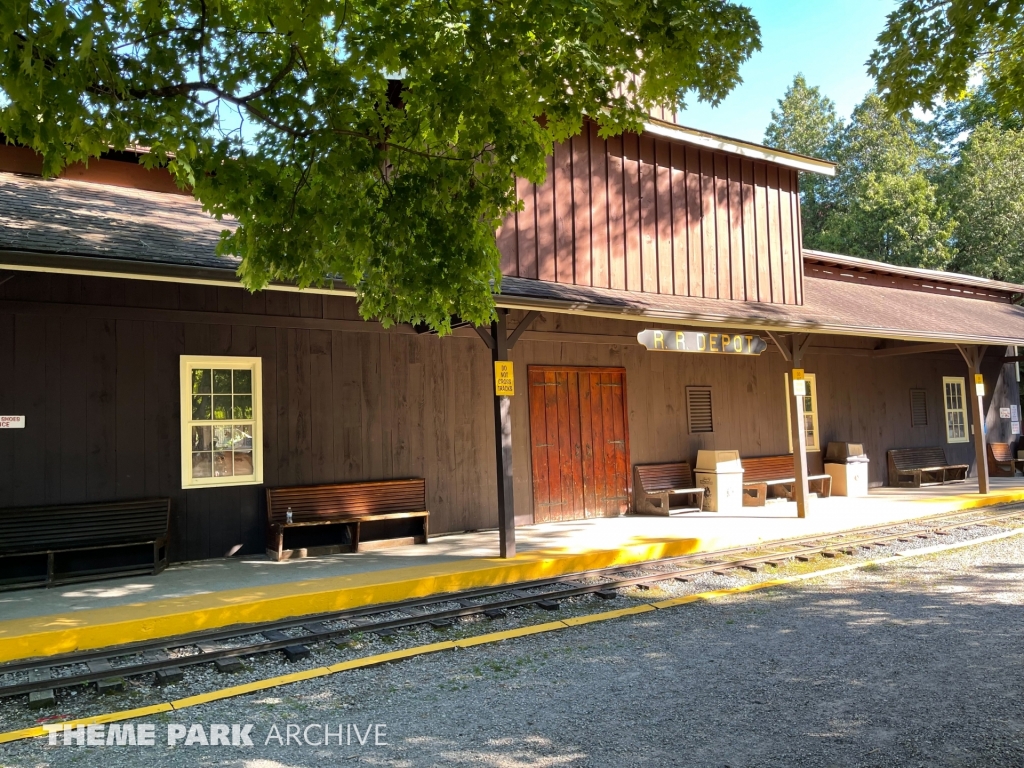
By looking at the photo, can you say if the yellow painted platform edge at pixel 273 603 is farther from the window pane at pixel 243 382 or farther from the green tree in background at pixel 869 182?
the green tree in background at pixel 869 182

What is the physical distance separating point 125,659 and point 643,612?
4106 mm

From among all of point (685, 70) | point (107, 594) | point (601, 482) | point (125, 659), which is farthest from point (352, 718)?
point (601, 482)

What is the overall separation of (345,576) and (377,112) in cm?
437

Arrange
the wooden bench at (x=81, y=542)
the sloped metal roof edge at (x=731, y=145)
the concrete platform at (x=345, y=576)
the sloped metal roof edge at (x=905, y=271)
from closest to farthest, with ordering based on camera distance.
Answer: the concrete platform at (x=345, y=576), the wooden bench at (x=81, y=542), the sloped metal roof edge at (x=731, y=145), the sloped metal roof edge at (x=905, y=271)

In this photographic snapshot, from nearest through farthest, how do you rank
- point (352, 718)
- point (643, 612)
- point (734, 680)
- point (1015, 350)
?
point (352, 718) → point (734, 680) → point (643, 612) → point (1015, 350)

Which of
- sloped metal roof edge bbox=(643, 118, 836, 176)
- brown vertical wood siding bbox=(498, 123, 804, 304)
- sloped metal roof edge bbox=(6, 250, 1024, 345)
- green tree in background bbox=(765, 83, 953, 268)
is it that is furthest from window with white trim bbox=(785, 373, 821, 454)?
green tree in background bbox=(765, 83, 953, 268)

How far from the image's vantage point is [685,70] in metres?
6.01

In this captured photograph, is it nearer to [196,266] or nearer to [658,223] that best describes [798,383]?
[658,223]

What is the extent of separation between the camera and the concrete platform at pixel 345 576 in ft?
19.9

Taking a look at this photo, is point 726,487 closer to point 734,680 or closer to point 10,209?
point 734,680

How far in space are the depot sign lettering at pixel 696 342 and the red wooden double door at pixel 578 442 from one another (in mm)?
1818

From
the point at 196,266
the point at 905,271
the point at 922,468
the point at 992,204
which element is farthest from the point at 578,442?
the point at 992,204

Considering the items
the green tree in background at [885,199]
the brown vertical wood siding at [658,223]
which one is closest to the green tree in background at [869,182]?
the green tree in background at [885,199]

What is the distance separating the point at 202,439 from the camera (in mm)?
8812
